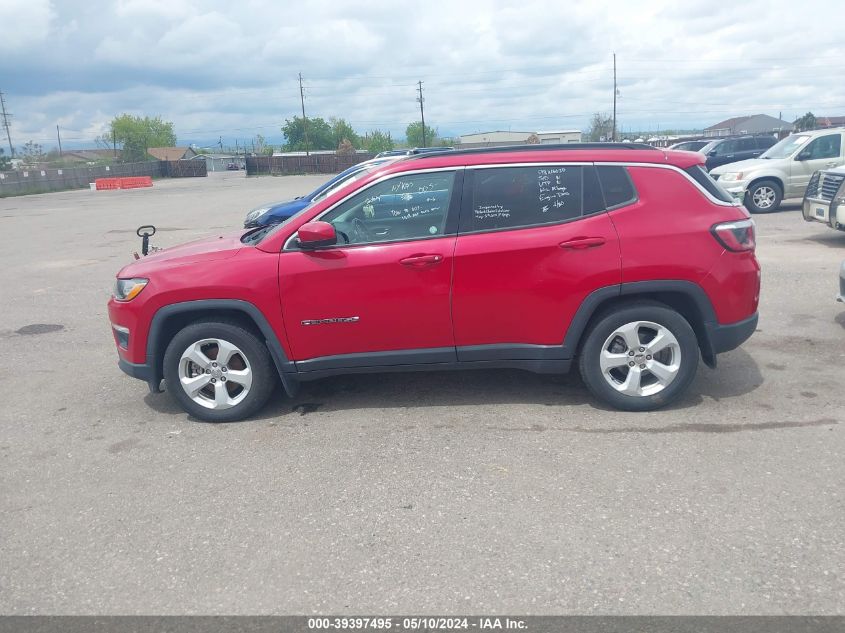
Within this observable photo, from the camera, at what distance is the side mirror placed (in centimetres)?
488

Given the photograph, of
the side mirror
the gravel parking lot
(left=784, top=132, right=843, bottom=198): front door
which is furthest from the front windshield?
the side mirror

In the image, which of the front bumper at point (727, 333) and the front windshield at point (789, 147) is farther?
the front windshield at point (789, 147)

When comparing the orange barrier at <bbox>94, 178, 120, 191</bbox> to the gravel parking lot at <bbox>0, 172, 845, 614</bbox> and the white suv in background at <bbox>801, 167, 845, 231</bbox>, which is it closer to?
the white suv in background at <bbox>801, 167, 845, 231</bbox>

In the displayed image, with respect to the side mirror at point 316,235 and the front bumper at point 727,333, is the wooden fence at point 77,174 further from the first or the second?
the front bumper at point 727,333

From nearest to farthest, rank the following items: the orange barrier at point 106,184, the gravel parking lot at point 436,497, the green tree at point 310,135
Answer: the gravel parking lot at point 436,497 < the orange barrier at point 106,184 < the green tree at point 310,135

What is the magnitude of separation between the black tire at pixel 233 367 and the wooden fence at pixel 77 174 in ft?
155

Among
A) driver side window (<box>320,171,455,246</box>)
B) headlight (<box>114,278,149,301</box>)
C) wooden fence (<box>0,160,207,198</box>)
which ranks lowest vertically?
headlight (<box>114,278,149,301</box>)

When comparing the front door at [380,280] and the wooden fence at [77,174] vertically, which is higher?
the wooden fence at [77,174]

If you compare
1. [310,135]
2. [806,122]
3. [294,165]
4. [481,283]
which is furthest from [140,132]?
[481,283]

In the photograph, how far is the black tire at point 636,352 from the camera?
16.3 feet

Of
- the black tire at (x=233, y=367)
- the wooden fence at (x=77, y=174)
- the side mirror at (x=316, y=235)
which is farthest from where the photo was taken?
the wooden fence at (x=77, y=174)

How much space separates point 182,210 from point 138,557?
992 inches

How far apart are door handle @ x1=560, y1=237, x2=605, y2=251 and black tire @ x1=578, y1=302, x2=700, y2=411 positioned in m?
0.49

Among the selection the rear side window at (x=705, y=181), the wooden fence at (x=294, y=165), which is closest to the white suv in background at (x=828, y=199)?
the rear side window at (x=705, y=181)
